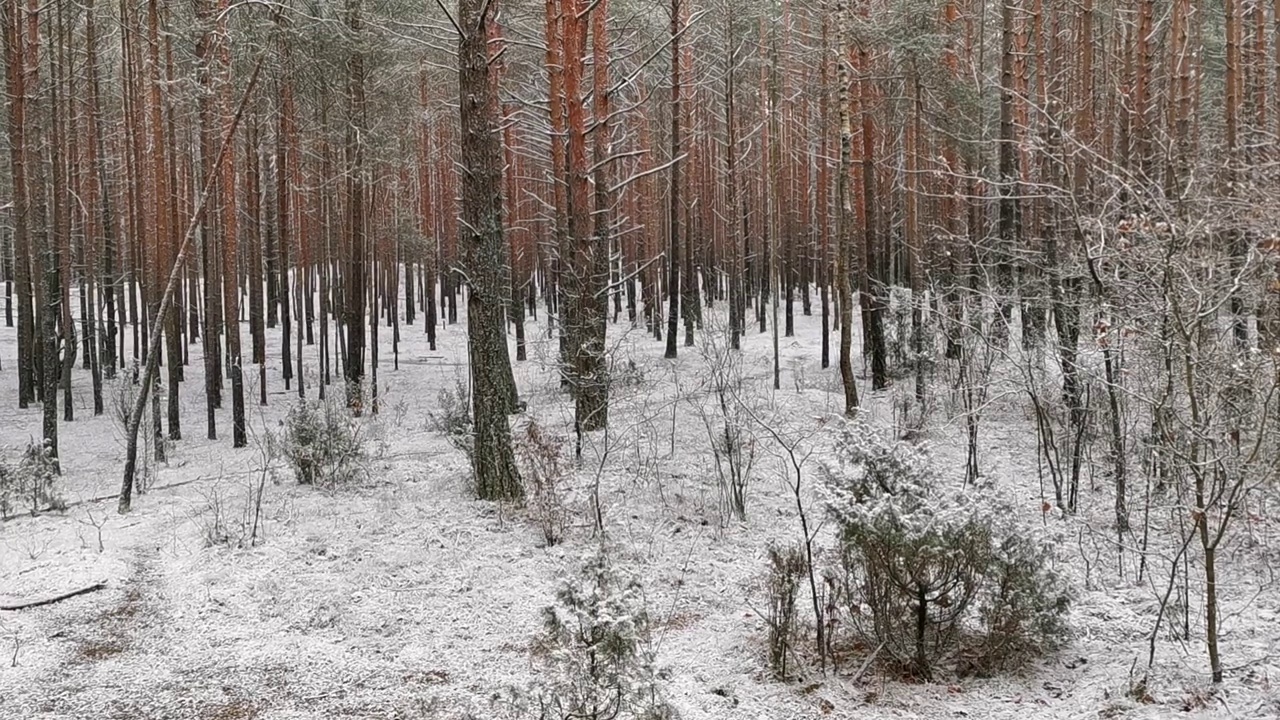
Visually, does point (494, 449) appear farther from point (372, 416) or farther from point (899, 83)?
point (899, 83)

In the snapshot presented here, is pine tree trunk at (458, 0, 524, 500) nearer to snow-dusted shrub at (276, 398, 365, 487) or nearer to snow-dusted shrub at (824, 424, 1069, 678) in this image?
snow-dusted shrub at (276, 398, 365, 487)

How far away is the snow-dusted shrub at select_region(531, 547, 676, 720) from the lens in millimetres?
3502

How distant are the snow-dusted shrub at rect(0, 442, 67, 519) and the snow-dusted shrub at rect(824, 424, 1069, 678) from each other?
688 cm

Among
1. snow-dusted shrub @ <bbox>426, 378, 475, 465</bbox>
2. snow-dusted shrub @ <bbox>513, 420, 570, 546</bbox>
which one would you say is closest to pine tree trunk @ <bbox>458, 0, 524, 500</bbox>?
snow-dusted shrub @ <bbox>513, 420, 570, 546</bbox>

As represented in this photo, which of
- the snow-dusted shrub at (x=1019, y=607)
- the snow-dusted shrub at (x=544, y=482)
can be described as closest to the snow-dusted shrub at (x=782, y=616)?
the snow-dusted shrub at (x=1019, y=607)

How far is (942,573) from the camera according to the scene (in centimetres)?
411

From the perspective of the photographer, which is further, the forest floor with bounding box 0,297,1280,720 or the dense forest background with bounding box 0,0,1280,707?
the dense forest background with bounding box 0,0,1280,707

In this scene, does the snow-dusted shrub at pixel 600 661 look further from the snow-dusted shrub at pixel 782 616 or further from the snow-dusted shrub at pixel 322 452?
the snow-dusted shrub at pixel 322 452

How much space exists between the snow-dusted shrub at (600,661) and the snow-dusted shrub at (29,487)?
592cm

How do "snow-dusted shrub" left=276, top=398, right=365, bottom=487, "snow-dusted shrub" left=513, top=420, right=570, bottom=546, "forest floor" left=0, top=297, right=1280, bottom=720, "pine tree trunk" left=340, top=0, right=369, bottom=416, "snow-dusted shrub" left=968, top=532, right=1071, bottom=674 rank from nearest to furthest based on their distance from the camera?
"forest floor" left=0, top=297, right=1280, bottom=720 → "snow-dusted shrub" left=968, top=532, right=1071, bottom=674 → "snow-dusted shrub" left=513, top=420, right=570, bottom=546 → "snow-dusted shrub" left=276, top=398, right=365, bottom=487 → "pine tree trunk" left=340, top=0, right=369, bottom=416

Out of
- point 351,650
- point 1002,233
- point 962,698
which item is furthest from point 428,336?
point 962,698

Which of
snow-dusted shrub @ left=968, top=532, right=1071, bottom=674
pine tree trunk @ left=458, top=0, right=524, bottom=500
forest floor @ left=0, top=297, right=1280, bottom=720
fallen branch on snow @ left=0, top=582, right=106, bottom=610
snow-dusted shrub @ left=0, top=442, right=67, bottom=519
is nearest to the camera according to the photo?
forest floor @ left=0, top=297, right=1280, bottom=720

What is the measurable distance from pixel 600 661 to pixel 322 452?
213 inches

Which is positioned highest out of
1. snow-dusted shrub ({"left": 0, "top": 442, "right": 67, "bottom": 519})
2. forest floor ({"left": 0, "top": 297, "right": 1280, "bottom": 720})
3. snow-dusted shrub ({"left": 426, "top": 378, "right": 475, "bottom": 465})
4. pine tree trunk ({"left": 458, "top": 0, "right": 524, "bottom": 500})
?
pine tree trunk ({"left": 458, "top": 0, "right": 524, "bottom": 500})
